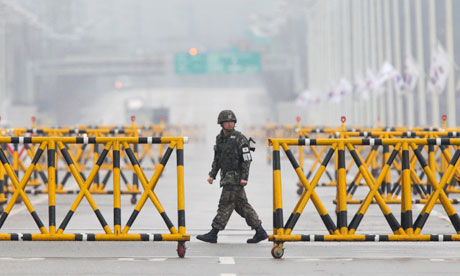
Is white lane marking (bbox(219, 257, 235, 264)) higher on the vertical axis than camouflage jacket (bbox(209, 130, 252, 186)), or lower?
lower

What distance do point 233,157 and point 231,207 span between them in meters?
0.57

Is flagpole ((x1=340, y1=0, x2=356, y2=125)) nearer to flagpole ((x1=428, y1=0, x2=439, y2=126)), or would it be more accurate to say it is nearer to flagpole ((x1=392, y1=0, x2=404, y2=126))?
flagpole ((x1=392, y1=0, x2=404, y2=126))

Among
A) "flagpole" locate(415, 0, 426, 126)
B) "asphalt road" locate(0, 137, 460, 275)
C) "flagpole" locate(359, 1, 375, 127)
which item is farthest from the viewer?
"flagpole" locate(359, 1, 375, 127)

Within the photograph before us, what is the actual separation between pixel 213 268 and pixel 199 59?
345 feet

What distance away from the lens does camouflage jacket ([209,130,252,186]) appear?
512 inches

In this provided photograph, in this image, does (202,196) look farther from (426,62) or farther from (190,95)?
(190,95)

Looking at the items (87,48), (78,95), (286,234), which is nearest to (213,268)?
(286,234)

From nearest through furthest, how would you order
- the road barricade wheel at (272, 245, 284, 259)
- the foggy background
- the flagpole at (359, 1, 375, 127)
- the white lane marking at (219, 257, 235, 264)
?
the white lane marking at (219, 257, 235, 264), the road barricade wheel at (272, 245, 284, 259), the foggy background, the flagpole at (359, 1, 375, 127)

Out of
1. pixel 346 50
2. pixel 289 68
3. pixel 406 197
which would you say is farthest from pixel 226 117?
pixel 289 68

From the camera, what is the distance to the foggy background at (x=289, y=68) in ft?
191

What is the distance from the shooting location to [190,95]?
654 ft

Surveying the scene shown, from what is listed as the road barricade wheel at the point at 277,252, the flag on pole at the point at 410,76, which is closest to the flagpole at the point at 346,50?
the flag on pole at the point at 410,76

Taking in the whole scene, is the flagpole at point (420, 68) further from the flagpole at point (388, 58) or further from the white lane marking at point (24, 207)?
the white lane marking at point (24, 207)

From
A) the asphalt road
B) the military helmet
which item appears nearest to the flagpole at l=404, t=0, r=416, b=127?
the asphalt road
